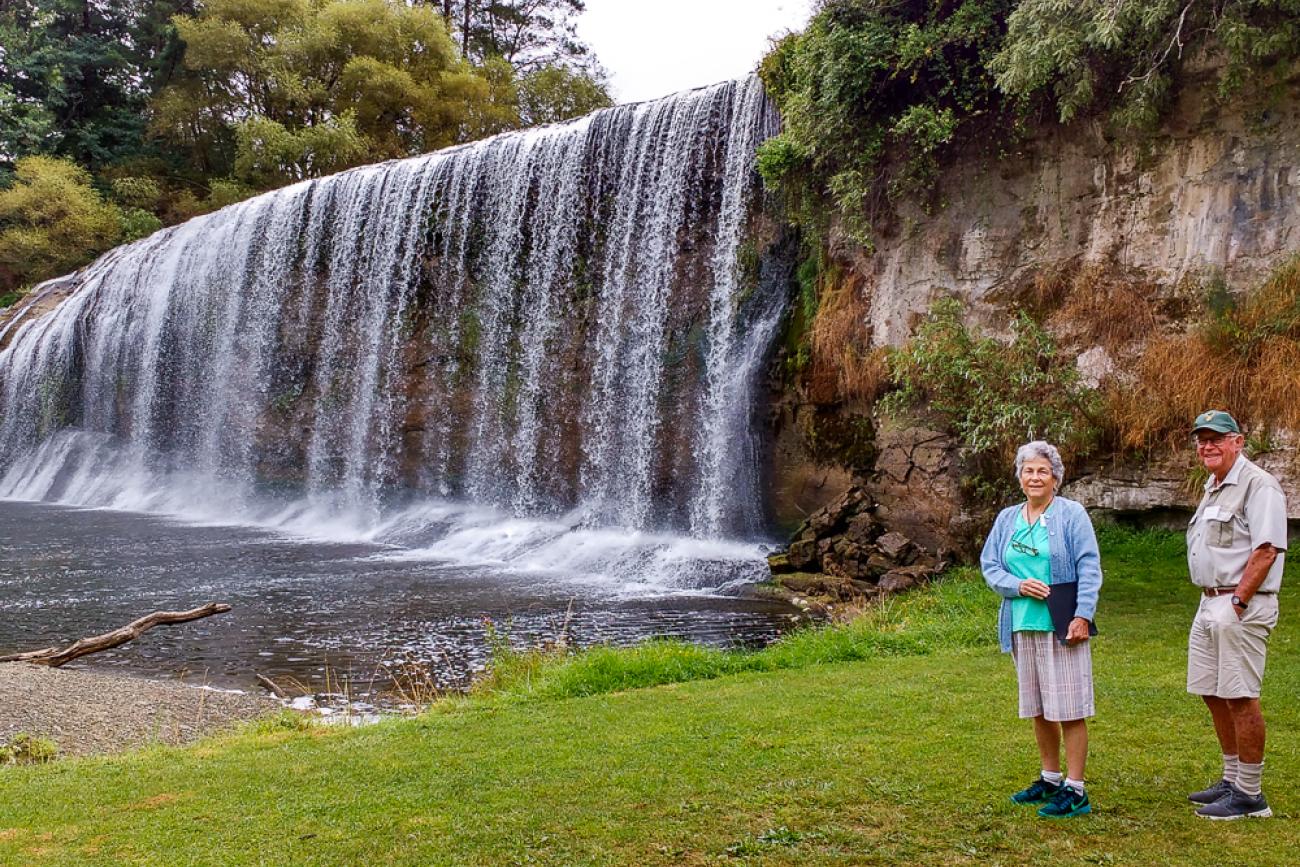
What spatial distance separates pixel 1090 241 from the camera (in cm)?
1248

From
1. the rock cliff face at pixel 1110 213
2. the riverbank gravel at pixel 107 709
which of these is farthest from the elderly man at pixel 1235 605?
the rock cliff face at pixel 1110 213

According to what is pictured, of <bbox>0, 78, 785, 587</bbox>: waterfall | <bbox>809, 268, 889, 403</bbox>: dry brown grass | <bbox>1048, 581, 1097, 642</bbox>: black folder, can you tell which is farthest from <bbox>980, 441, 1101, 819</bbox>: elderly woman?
<bbox>0, 78, 785, 587</bbox>: waterfall

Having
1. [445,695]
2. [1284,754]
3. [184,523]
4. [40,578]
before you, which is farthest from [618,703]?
[184,523]

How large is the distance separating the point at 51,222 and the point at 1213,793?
127ft

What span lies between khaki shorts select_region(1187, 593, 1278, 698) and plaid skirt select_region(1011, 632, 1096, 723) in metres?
0.43

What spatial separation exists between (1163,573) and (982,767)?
6.64 meters

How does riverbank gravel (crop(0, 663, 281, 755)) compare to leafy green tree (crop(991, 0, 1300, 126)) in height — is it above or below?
below

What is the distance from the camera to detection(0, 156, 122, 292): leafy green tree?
33.2 metres

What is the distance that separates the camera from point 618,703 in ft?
21.8

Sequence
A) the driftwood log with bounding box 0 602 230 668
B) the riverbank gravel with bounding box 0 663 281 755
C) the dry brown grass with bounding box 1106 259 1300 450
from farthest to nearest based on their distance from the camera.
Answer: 1. the dry brown grass with bounding box 1106 259 1300 450
2. the driftwood log with bounding box 0 602 230 668
3. the riverbank gravel with bounding box 0 663 281 755

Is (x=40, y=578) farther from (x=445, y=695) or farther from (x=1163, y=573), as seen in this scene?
(x=1163, y=573)

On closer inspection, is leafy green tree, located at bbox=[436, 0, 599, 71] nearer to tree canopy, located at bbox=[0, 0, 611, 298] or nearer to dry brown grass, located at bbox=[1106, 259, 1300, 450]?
tree canopy, located at bbox=[0, 0, 611, 298]

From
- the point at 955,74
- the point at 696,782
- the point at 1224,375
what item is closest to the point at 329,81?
the point at 955,74

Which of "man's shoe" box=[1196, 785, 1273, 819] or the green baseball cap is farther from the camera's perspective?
the green baseball cap
